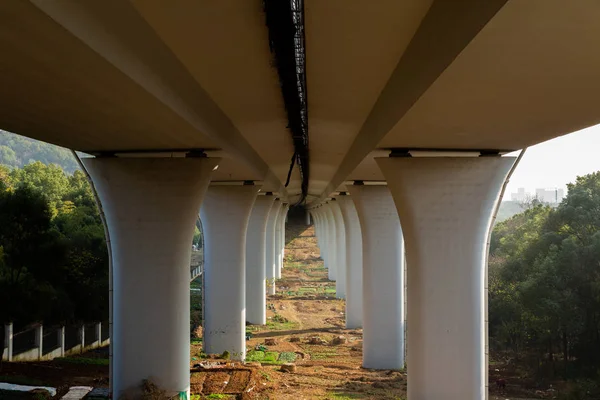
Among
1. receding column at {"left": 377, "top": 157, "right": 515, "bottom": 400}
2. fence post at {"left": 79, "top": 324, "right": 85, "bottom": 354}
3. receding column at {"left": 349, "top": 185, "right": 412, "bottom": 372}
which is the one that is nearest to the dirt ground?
receding column at {"left": 349, "top": 185, "right": 412, "bottom": 372}

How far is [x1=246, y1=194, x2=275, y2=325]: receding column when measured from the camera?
39844 mm

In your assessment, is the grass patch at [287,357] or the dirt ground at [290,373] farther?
the grass patch at [287,357]

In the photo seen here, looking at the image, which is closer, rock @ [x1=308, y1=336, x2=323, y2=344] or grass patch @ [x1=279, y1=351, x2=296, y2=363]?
grass patch @ [x1=279, y1=351, x2=296, y2=363]

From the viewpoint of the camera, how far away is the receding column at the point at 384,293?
26.9 metres

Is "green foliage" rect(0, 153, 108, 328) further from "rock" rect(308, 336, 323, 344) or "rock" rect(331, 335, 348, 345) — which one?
"rock" rect(331, 335, 348, 345)

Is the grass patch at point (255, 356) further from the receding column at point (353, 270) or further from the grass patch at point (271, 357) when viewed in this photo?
the receding column at point (353, 270)

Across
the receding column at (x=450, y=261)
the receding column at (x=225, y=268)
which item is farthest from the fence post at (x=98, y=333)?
the receding column at (x=450, y=261)

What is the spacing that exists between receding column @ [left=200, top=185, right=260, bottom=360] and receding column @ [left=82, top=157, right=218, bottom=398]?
442 inches

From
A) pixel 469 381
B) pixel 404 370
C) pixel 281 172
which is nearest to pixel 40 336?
pixel 281 172

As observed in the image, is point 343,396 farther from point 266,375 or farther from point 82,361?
Answer: point 82,361

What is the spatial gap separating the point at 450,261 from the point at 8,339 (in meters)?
19.4

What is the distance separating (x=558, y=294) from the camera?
3272 centimetres

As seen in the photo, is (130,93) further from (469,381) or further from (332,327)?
(332,327)

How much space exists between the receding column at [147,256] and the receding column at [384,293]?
36.1 feet
